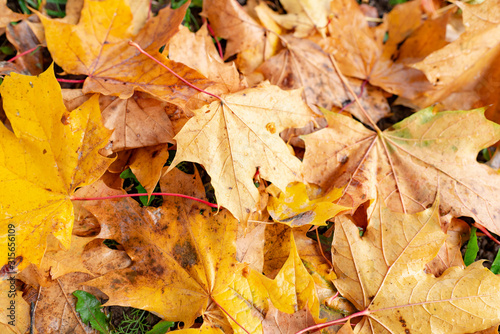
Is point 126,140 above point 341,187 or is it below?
above

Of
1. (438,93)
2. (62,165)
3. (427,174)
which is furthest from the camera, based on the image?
(438,93)

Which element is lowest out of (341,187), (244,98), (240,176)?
(341,187)

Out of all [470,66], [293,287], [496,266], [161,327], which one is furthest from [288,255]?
[470,66]

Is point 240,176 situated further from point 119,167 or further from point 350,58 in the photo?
point 350,58

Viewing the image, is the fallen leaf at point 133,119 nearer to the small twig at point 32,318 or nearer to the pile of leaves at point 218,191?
the pile of leaves at point 218,191

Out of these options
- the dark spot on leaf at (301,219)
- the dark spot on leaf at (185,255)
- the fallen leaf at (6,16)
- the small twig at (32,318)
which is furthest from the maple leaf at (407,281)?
the fallen leaf at (6,16)

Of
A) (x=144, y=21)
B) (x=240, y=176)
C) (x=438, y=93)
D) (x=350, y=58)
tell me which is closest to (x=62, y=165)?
(x=240, y=176)
